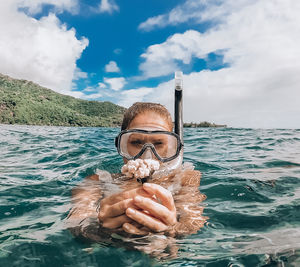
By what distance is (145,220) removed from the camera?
1.81m

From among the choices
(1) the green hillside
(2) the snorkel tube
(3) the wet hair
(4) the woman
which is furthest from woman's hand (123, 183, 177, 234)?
(1) the green hillside

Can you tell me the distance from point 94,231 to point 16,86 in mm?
190625

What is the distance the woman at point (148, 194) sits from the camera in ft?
6.01

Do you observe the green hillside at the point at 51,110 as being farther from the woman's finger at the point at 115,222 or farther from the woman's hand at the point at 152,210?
the woman's hand at the point at 152,210

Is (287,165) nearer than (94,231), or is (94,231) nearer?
(94,231)

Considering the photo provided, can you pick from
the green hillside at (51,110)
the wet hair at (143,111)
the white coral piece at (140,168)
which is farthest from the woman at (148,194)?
the green hillside at (51,110)

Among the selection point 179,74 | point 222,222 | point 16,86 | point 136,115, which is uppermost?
point 16,86

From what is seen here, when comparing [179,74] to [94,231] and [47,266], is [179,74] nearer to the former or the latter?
[94,231]

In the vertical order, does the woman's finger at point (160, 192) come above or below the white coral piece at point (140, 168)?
below

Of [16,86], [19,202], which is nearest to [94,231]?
[19,202]

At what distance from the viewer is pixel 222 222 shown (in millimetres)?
2613

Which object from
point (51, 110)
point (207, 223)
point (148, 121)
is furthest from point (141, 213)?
point (51, 110)

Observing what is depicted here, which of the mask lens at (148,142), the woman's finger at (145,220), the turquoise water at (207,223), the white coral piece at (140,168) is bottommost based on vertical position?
the turquoise water at (207,223)

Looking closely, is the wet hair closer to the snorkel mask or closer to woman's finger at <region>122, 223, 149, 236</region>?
the snorkel mask
